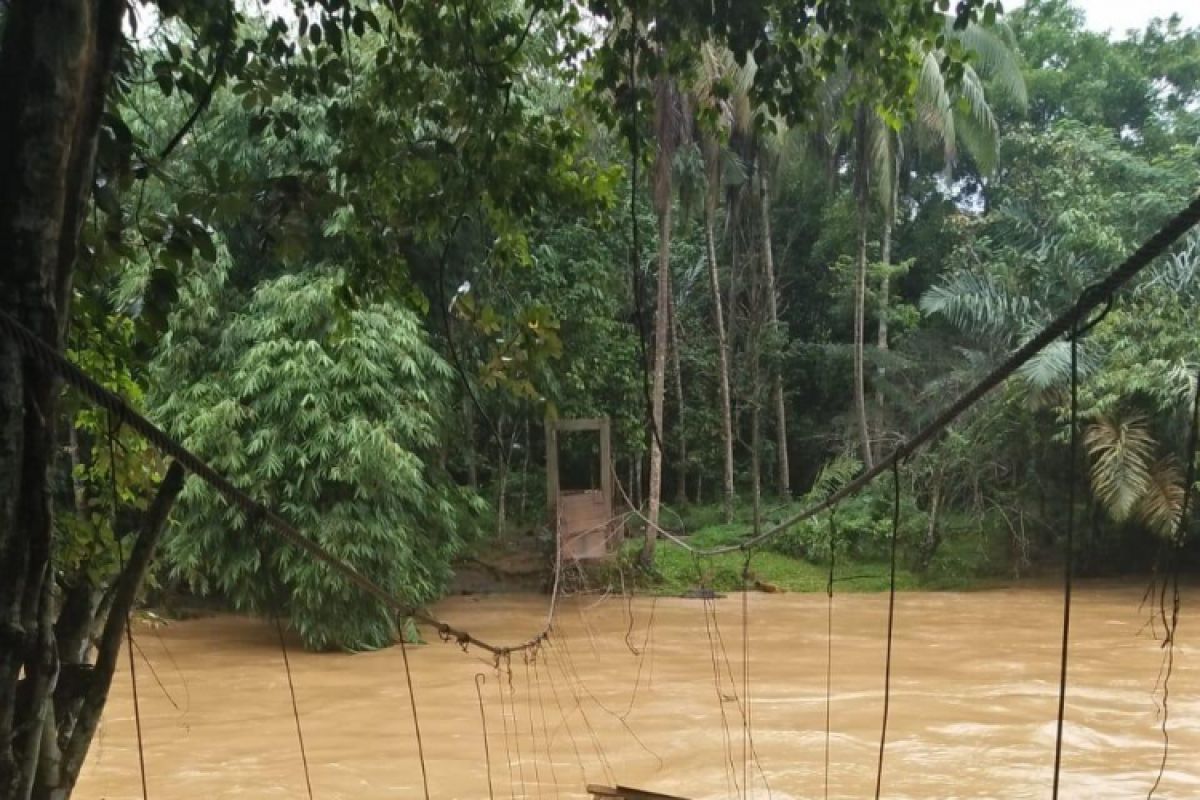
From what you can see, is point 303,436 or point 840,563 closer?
point 303,436

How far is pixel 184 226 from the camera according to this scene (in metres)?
1.60

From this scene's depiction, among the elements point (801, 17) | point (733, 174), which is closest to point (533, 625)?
point (733, 174)

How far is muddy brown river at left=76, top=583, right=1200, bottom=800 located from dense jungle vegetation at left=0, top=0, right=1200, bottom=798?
94cm

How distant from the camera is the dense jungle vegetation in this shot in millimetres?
1535

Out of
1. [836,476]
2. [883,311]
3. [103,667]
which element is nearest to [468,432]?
[836,476]

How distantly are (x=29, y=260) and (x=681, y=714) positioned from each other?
556 centimetres

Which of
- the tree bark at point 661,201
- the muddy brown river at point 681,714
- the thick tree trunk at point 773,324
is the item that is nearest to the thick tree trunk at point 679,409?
the thick tree trunk at point 773,324

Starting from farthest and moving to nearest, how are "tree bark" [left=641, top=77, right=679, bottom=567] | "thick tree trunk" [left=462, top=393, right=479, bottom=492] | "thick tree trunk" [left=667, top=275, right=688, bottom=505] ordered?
1. "thick tree trunk" [left=667, top=275, right=688, bottom=505]
2. "thick tree trunk" [left=462, top=393, right=479, bottom=492]
3. "tree bark" [left=641, top=77, right=679, bottom=567]

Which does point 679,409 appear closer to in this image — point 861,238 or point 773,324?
point 773,324

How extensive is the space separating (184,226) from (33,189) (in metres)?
0.50

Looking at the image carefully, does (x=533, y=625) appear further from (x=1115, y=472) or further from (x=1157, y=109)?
(x=1157, y=109)

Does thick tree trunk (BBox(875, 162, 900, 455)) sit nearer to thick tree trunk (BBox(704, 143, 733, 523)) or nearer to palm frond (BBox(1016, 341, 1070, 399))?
thick tree trunk (BBox(704, 143, 733, 523))

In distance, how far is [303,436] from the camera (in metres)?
7.51

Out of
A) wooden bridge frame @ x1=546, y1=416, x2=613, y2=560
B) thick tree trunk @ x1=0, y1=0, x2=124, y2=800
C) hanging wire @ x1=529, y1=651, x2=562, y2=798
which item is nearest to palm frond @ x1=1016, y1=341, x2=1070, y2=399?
wooden bridge frame @ x1=546, y1=416, x2=613, y2=560
